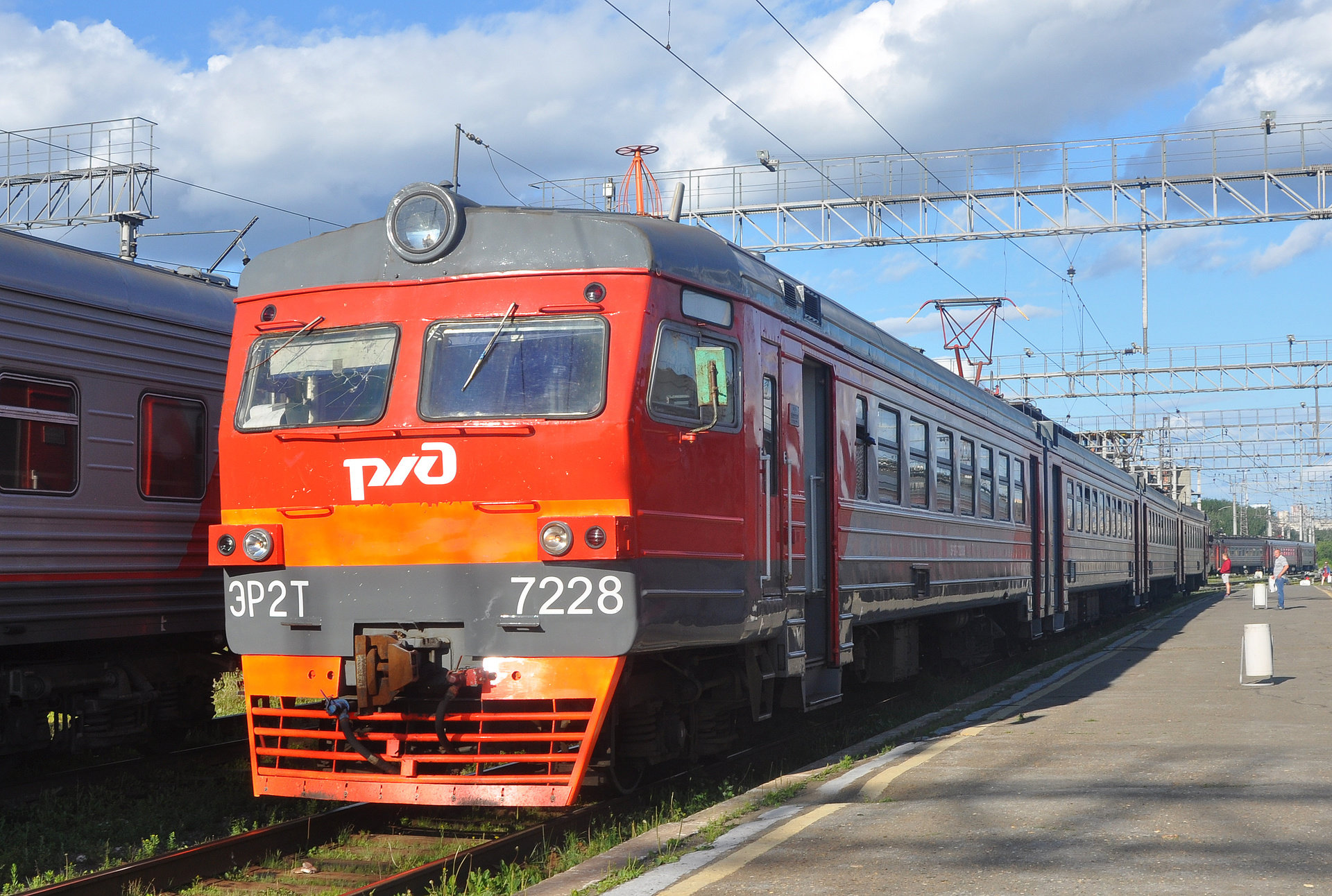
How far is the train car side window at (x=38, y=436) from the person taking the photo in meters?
8.30

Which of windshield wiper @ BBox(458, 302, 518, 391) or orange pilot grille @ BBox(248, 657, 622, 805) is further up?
windshield wiper @ BBox(458, 302, 518, 391)

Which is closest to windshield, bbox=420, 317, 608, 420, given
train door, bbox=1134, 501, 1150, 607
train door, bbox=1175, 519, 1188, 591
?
train door, bbox=1134, 501, 1150, 607

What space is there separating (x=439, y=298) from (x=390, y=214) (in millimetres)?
642

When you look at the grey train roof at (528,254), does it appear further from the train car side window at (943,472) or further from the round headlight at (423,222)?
the train car side window at (943,472)

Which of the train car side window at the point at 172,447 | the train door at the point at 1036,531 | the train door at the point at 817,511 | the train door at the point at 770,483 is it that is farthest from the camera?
the train door at the point at 1036,531

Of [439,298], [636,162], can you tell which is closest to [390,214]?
[439,298]

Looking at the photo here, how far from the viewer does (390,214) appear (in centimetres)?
741

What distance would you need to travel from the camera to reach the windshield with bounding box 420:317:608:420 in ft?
22.4

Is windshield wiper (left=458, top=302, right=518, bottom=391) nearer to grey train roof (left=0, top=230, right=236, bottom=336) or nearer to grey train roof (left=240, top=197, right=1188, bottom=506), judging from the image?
grey train roof (left=240, top=197, right=1188, bottom=506)

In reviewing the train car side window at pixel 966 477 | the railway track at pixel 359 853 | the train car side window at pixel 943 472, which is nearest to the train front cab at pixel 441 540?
the railway track at pixel 359 853

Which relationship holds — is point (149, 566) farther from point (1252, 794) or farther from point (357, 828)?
point (1252, 794)

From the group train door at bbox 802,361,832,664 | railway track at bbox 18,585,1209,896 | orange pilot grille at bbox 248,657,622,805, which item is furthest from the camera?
train door at bbox 802,361,832,664

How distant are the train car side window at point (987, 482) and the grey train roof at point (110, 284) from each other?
807cm

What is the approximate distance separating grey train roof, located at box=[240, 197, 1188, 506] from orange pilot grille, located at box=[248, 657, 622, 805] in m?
2.15
